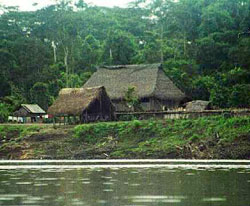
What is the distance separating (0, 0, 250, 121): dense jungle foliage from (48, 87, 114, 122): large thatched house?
8.40m

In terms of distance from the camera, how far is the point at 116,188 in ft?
49.3

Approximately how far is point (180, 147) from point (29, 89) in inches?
1249

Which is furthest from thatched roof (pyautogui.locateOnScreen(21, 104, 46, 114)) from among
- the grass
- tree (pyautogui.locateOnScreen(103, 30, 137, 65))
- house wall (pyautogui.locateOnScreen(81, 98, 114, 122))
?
the grass

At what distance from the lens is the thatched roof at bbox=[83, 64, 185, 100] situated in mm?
44062

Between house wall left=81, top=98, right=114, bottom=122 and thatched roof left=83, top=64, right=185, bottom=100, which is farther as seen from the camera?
thatched roof left=83, top=64, right=185, bottom=100

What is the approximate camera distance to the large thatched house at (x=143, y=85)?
43.8m

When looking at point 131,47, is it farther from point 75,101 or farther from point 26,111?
point 75,101

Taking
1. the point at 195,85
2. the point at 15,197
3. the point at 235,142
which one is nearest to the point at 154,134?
the point at 235,142

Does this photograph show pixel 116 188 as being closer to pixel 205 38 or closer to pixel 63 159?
pixel 63 159

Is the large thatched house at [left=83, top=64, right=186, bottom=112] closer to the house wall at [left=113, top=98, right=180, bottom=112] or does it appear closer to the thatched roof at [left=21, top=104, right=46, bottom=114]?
the house wall at [left=113, top=98, right=180, bottom=112]

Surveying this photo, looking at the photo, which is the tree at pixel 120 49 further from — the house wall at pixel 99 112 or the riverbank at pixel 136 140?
the riverbank at pixel 136 140

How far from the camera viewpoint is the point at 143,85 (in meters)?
45.3

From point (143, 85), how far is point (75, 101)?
7458 millimetres

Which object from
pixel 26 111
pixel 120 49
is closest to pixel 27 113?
pixel 26 111
